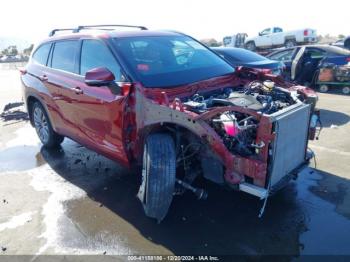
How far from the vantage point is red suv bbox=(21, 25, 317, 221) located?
3279 mm

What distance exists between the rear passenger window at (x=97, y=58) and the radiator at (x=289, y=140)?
182 cm

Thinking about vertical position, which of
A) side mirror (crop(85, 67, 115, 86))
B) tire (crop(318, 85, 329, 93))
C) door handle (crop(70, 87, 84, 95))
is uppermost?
side mirror (crop(85, 67, 115, 86))

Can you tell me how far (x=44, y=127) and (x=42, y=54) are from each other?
1.25 m

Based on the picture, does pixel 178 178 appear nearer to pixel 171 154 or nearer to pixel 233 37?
pixel 171 154

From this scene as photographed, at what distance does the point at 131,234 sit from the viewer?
374cm

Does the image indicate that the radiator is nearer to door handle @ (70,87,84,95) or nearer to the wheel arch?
the wheel arch

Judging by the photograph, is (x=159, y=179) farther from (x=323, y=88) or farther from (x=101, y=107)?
(x=323, y=88)

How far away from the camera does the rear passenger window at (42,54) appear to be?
5.78 metres

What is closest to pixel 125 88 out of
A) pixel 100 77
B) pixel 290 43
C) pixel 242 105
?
pixel 100 77

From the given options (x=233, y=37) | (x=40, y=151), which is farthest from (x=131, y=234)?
(x=233, y=37)

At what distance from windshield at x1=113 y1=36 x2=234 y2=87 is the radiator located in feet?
4.08

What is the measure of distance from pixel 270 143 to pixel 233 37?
24.3m

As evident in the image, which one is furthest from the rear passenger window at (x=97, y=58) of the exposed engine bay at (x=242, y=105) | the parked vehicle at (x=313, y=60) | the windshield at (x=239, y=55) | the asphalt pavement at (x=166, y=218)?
the parked vehicle at (x=313, y=60)

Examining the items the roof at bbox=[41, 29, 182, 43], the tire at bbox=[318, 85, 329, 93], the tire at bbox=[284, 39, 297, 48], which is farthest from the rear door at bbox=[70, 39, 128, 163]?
the tire at bbox=[284, 39, 297, 48]
